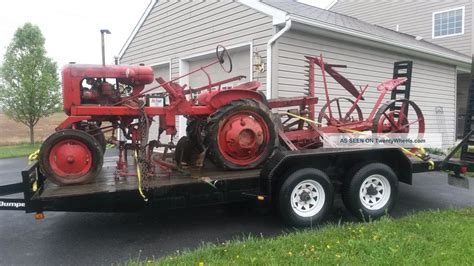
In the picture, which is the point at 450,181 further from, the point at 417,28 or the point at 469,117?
the point at 417,28

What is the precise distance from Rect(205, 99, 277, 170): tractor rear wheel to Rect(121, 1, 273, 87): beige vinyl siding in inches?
140

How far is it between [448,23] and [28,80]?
18.4m

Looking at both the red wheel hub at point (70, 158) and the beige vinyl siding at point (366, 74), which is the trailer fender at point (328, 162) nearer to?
the red wheel hub at point (70, 158)

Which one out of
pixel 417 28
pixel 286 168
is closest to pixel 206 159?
pixel 286 168

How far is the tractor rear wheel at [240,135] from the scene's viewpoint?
4.98m

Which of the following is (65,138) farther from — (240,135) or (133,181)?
(240,135)

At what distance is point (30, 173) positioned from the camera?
4.00m

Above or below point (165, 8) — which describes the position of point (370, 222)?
below

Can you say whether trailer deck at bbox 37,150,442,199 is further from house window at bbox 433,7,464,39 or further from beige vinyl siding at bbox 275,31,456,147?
house window at bbox 433,7,464,39

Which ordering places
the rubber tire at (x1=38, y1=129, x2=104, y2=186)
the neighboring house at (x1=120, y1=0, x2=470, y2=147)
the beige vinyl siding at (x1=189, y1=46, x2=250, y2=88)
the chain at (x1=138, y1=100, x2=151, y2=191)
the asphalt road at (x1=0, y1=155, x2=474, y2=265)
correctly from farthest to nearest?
the beige vinyl siding at (x1=189, y1=46, x2=250, y2=88)
the neighboring house at (x1=120, y1=0, x2=470, y2=147)
the chain at (x1=138, y1=100, x2=151, y2=191)
the rubber tire at (x1=38, y1=129, x2=104, y2=186)
the asphalt road at (x1=0, y1=155, x2=474, y2=265)

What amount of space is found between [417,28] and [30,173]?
17.7 m

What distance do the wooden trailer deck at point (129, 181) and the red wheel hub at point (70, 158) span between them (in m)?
0.18

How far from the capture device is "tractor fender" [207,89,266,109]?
5201 millimetres

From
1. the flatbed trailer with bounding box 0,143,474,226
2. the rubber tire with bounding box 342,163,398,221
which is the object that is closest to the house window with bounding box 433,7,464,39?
the flatbed trailer with bounding box 0,143,474,226
